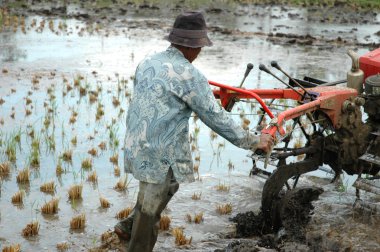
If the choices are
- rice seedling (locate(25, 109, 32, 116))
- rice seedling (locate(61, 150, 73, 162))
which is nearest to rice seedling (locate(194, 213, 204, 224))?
rice seedling (locate(61, 150, 73, 162))

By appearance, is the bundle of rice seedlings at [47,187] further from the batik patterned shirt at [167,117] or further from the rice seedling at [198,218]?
the batik patterned shirt at [167,117]

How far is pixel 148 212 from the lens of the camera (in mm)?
3693

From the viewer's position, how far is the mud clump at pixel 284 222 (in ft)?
15.3

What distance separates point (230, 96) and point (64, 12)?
17939mm

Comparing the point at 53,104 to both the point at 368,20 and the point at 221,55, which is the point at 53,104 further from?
the point at 368,20

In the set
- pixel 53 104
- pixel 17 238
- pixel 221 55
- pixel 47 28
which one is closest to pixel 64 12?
pixel 47 28

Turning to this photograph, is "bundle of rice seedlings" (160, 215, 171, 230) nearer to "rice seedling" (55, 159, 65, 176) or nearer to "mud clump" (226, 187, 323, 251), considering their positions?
"mud clump" (226, 187, 323, 251)

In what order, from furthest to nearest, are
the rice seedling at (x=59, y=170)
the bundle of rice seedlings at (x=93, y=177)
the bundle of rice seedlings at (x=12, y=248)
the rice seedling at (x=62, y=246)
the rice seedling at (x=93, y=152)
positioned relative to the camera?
the rice seedling at (x=93, y=152) < the rice seedling at (x=59, y=170) < the bundle of rice seedlings at (x=93, y=177) < the rice seedling at (x=62, y=246) < the bundle of rice seedlings at (x=12, y=248)

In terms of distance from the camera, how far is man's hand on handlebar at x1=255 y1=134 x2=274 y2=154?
369 cm

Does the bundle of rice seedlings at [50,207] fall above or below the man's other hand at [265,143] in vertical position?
below

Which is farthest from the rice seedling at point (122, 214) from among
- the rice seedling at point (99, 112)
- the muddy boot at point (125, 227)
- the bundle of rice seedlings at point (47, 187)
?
the rice seedling at point (99, 112)

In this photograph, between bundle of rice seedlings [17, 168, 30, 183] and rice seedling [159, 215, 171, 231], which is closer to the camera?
rice seedling [159, 215, 171, 231]

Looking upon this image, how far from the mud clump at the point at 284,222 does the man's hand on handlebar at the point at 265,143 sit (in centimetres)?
106

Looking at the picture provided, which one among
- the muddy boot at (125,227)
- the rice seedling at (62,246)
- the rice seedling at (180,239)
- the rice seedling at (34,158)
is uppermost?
the muddy boot at (125,227)
